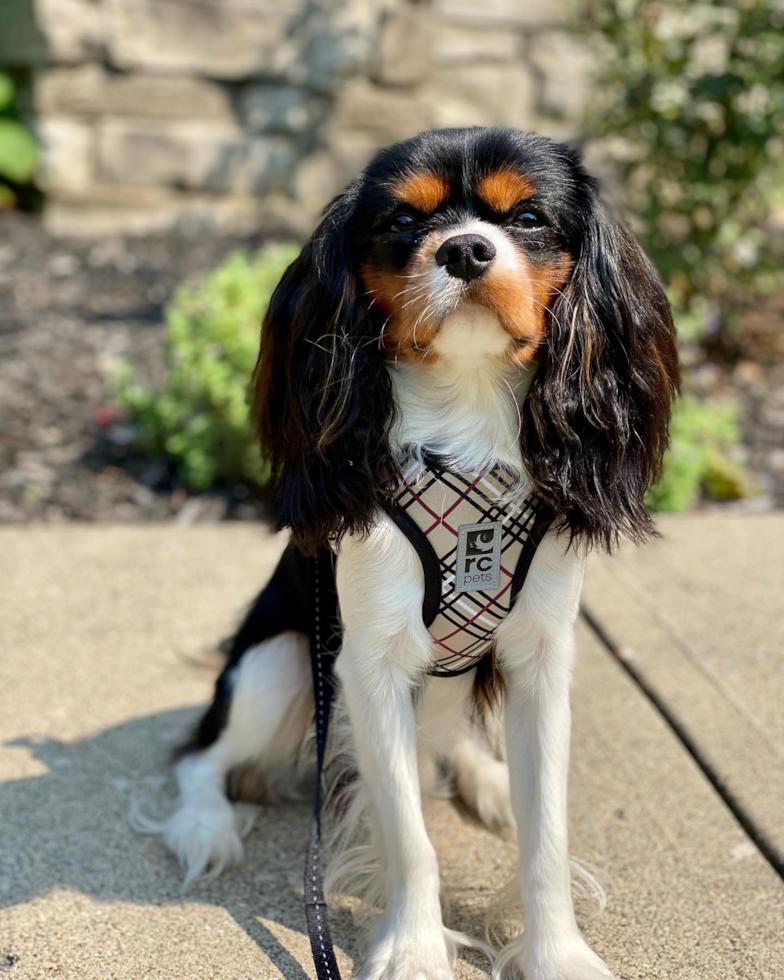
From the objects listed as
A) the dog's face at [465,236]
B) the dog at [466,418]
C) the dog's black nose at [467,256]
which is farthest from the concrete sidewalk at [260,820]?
the dog's black nose at [467,256]

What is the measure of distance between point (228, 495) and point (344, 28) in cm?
348

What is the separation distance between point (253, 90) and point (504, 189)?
518cm

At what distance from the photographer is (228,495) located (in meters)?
4.54

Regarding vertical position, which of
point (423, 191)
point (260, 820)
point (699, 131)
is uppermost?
point (423, 191)

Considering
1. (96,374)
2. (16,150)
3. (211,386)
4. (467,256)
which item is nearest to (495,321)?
(467,256)

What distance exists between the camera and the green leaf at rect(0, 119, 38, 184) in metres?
6.28

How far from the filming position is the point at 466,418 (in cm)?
208

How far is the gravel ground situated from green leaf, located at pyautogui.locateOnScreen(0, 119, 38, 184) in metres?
0.36

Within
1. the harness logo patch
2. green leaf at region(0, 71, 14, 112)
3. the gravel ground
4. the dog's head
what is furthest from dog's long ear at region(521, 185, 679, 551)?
green leaf at region(0, 71, 14, 112)

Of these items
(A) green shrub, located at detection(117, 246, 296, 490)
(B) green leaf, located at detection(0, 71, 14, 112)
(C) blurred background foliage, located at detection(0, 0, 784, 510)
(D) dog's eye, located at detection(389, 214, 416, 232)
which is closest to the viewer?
(D) dog's eye, located at detection(389, 214, 416, 232)

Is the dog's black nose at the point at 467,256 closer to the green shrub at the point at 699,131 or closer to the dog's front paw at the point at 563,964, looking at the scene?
the dog's front paw at the point at 563,964

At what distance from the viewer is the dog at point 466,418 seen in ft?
6.40

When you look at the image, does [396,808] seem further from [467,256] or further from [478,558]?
[467,256]

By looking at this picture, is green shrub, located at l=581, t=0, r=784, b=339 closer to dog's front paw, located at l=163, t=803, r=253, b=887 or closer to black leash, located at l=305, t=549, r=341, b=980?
black leash, located at l=305, t=549, r=341, b=980
